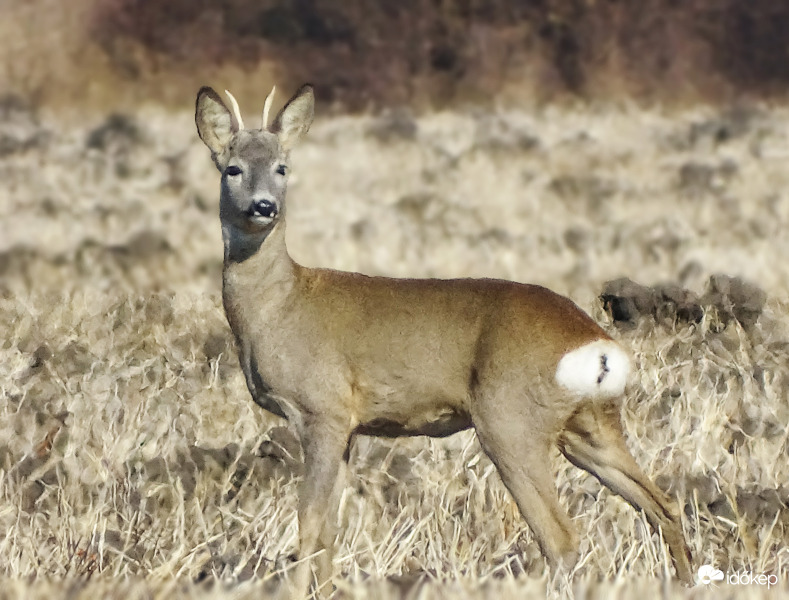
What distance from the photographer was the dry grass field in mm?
4695

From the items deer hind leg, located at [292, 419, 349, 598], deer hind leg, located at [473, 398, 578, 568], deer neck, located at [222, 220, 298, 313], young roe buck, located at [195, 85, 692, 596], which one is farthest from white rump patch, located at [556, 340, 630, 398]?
deer neck, located at [222, 220, 298, 313]

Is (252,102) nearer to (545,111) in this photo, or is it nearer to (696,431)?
(545,111)

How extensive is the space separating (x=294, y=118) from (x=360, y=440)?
1.28 meters

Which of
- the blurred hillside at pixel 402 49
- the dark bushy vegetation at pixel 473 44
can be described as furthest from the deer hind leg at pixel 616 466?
the dark bushy vegetation at pixel 473 44

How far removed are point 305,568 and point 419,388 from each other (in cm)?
72

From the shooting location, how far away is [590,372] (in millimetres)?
4703

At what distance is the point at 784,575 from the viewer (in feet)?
14.5

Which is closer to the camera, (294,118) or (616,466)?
(616,466)

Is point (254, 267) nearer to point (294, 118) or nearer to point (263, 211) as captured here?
point (263, 211)

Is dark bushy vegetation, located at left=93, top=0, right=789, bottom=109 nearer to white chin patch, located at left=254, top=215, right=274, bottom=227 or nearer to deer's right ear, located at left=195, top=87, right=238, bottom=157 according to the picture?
Result: deer's right ear, located at left=195, top=87, right=238, bottom=157

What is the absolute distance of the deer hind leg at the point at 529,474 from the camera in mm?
4641

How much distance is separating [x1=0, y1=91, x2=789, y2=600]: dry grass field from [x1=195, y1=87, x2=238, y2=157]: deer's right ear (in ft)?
3.64

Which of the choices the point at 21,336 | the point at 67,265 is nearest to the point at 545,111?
the point at 67,265

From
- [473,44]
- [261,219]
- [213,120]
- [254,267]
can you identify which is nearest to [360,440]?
[254,267]
